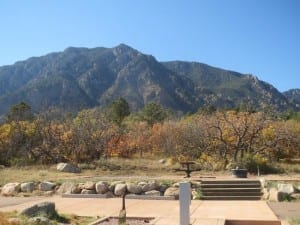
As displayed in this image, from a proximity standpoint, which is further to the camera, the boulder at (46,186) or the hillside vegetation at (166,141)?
the hillside vegetation at (166,141)

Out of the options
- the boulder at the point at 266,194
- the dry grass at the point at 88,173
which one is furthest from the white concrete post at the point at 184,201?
the dry grass at the point at 88,173

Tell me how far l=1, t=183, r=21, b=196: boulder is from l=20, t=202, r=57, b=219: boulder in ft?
21.5

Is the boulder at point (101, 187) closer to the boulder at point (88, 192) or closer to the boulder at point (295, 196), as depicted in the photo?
the boulder at point (88, 192)

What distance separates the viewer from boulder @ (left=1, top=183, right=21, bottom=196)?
51.6 feet

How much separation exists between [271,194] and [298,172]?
255 inches

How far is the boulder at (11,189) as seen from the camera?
1572 cm

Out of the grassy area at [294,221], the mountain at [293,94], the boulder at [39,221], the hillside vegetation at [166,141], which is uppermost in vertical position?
the mountain at [293,94]

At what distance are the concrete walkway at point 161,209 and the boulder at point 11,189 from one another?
1282 mm

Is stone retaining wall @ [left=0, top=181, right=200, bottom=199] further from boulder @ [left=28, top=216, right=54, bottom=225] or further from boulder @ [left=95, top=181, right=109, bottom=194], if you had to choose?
boulder @ [left=28, top=216, right=54, bottom=225]

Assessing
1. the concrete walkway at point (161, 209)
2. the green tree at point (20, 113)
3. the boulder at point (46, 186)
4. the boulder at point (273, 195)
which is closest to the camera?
the concrete walkway at point (161, 209)

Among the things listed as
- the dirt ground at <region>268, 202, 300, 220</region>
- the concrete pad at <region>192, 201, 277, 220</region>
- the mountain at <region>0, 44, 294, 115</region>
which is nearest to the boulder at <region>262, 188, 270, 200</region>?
the concrete pad at <region>192, 201, 277, 220</region>

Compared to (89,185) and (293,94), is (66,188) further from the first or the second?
(293,94)

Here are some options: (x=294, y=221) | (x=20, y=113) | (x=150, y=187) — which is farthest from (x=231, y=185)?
(x=20, y=113)

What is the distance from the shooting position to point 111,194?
594 inches
